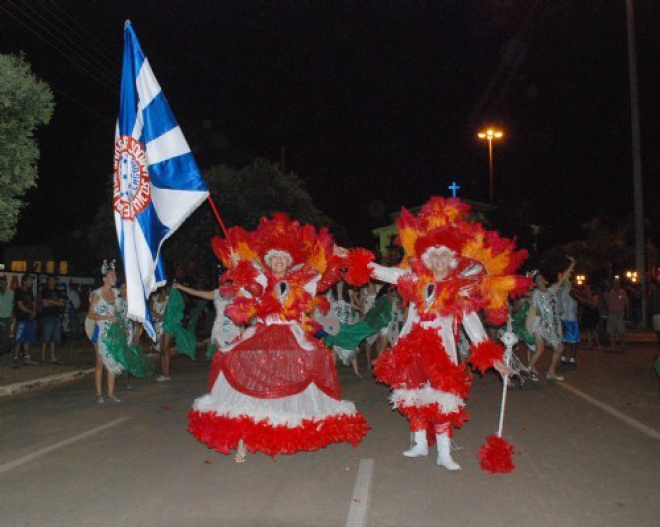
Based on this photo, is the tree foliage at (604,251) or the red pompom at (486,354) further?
the tree foliage at (604,251)

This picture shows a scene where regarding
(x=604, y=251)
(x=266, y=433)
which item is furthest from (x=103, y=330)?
(x=604, y=251)

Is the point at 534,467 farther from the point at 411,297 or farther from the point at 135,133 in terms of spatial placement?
the point at 135,133

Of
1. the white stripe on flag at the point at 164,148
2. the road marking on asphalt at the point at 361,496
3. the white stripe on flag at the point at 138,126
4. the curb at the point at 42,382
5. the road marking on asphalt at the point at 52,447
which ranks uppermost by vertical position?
the white stripe on flag at the point at 138,126

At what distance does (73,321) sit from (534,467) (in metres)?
18.2

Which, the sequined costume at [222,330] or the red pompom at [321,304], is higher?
the red pompom at [321,304]

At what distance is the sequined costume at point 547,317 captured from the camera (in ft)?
39.8

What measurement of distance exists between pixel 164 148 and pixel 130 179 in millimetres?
476

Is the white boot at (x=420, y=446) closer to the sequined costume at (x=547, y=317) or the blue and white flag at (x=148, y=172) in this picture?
the blue and white flag at (x=148, y=172)

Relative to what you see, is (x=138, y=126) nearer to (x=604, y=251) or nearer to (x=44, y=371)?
(x=44, y=371)

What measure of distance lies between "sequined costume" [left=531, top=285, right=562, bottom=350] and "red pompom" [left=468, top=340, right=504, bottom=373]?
20.9 feet

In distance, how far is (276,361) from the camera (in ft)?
20.5

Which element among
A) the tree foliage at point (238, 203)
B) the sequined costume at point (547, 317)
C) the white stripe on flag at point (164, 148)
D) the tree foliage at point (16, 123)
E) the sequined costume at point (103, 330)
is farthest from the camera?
the tree foliage at point (238, 203)

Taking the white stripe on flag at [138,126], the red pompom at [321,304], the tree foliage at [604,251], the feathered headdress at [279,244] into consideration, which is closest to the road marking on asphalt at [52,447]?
the feathered headdress at [279,244]

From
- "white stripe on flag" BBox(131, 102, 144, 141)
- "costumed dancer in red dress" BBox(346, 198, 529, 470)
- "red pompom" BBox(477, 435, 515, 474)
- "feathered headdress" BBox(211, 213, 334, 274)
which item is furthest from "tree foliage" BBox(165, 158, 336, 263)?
"red pompom" BBox(477, 435, 515, 474)
